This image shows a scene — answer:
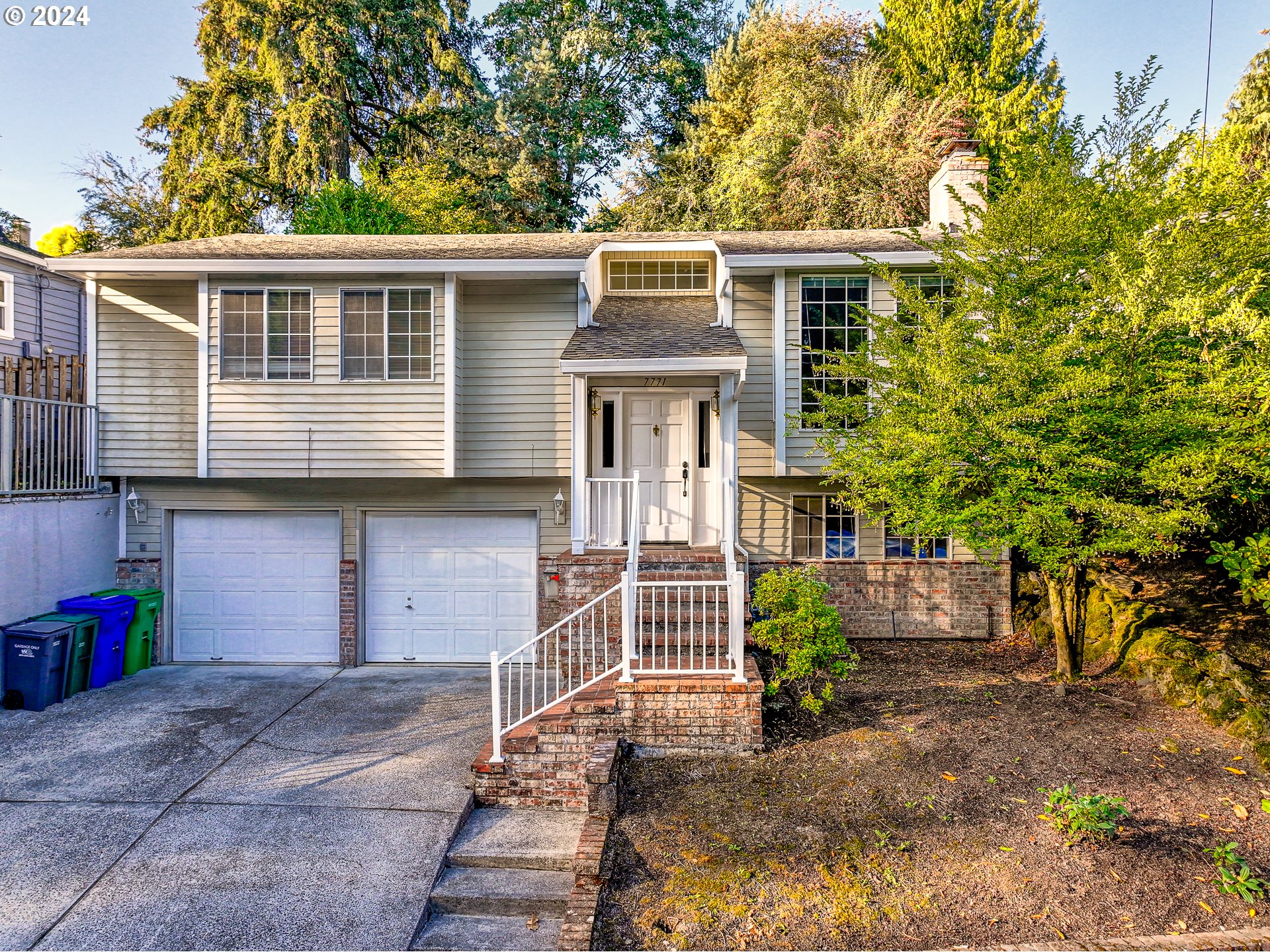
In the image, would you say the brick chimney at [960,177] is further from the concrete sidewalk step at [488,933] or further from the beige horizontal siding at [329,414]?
the concrete sidewalk step at [488,933]

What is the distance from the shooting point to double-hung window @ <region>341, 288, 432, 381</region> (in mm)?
8531

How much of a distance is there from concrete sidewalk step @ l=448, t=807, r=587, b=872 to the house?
3.09m

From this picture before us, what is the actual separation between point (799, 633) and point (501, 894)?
10.6ft

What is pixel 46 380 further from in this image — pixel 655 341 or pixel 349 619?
pixel 655 341

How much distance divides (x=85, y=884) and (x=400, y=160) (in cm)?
2240

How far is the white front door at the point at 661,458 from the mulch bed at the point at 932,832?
11.3 ft

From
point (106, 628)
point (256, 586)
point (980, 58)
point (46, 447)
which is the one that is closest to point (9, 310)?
point (46, 447)

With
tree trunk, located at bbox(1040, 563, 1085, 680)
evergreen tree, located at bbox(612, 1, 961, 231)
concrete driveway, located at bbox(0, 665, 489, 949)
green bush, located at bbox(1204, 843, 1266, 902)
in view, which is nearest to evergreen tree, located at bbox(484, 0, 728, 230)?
evergreen tree, located at bbox(612, 1, 961, 231)

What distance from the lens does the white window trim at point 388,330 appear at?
8477 millimetres

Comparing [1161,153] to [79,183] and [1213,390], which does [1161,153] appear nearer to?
Answer: [1213,390]

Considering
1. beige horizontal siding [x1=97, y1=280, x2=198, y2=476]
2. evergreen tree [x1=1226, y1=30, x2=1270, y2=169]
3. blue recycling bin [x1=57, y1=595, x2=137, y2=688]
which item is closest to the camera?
blue recycling bin [x1=57, y1=595, x2=137, y2=688]

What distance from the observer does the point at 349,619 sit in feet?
29.5

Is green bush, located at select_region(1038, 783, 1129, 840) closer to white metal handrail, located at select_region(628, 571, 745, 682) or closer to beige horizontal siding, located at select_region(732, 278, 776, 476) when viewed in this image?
white metal handrail, located at select_region(628, 571, 745, 682)

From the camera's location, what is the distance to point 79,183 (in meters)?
22.0
